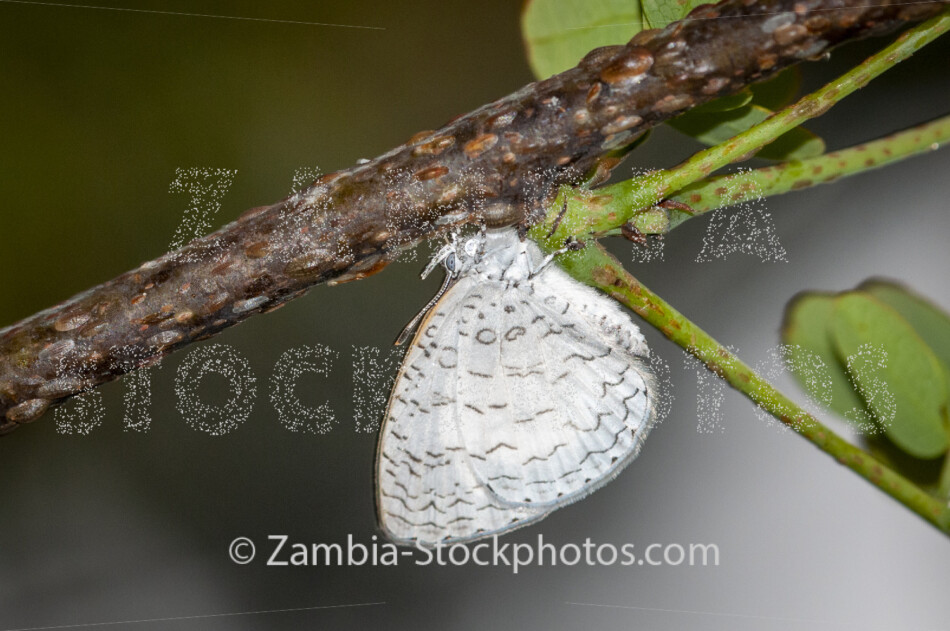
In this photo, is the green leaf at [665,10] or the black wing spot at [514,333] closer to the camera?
the green leaf at [665,10]

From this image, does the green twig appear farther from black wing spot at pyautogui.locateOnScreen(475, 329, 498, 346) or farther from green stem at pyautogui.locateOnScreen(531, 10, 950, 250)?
black wing spot at pyautogui.locateOnScreen(475, 329, 498, 346)

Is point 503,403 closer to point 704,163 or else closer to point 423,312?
point 423,312

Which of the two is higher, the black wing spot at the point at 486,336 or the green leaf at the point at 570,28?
the green leaf at the point at 570,28

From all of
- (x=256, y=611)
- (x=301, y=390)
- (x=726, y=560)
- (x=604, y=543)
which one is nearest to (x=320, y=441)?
(x=301, y=390)

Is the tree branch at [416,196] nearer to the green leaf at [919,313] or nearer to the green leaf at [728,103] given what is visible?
the green leaf at [728,103]

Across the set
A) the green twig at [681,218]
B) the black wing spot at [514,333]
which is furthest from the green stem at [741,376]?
the black wing spot at [514,333]

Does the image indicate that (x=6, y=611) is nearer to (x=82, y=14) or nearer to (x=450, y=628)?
(x=450, y=628)
